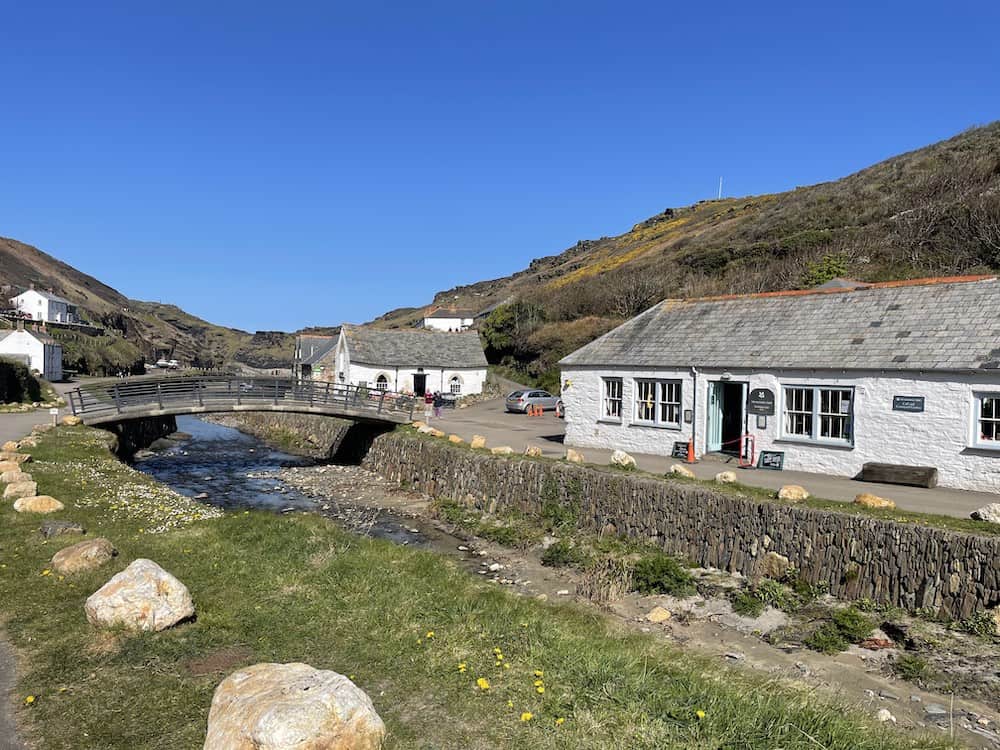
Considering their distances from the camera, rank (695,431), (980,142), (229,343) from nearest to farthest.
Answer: (695,431), (980,142), (229,343)

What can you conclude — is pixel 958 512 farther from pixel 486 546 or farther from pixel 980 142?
pixel 980 142

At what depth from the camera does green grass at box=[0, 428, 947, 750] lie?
5.79 meters

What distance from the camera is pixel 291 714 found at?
4.76 m

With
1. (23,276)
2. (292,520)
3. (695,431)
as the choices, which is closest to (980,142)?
(695,431)

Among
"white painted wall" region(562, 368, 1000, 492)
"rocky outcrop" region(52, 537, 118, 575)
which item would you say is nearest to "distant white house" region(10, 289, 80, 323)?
"white painted wall" region(562, 368, 1000, 492)

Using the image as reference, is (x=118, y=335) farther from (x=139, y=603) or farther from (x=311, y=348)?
(x=139, y=603)

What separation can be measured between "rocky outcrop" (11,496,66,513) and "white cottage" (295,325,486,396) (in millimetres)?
32047

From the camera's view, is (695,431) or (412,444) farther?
(412,444)

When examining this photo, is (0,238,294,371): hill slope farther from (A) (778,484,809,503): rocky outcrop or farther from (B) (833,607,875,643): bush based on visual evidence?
(B) (833,607,875,643): bush

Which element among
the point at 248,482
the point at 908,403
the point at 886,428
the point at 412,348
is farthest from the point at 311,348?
the point at 908,403

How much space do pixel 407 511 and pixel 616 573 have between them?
9473 mm

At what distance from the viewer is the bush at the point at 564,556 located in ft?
49.7

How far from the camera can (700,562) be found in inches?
552

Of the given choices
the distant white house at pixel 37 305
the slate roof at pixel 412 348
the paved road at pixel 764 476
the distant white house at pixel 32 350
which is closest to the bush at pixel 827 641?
the paved road at pixel 764 476
